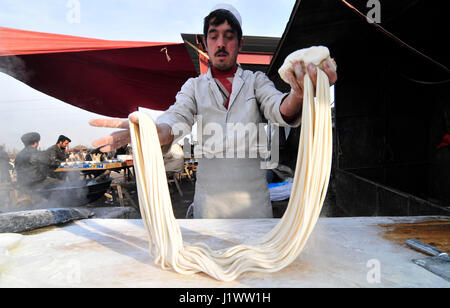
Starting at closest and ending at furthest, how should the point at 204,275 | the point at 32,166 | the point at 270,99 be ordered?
the point at 204,275 < the point at 270,99 < the point at 32,166

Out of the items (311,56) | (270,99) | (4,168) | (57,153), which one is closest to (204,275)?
(311,56)

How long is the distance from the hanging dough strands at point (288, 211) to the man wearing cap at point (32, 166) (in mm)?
5145

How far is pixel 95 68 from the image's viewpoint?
519cm

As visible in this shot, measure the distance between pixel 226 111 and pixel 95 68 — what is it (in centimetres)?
466

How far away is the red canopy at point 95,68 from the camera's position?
159 inches

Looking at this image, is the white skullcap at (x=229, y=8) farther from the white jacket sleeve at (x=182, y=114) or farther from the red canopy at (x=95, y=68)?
the red canopy at (x=95, y=68)

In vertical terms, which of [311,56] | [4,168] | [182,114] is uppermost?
[311,56]

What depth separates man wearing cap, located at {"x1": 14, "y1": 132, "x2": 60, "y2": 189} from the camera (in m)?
4.87

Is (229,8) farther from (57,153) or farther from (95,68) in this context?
(57,153)

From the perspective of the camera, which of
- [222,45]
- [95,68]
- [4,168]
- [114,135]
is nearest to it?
[114,135]

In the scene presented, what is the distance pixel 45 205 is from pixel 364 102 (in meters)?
6.28

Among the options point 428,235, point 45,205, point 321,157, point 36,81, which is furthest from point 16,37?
point 428,235

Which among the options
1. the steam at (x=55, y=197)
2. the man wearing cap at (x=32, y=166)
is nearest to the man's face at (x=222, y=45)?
the steam at (x=55, y=197)
